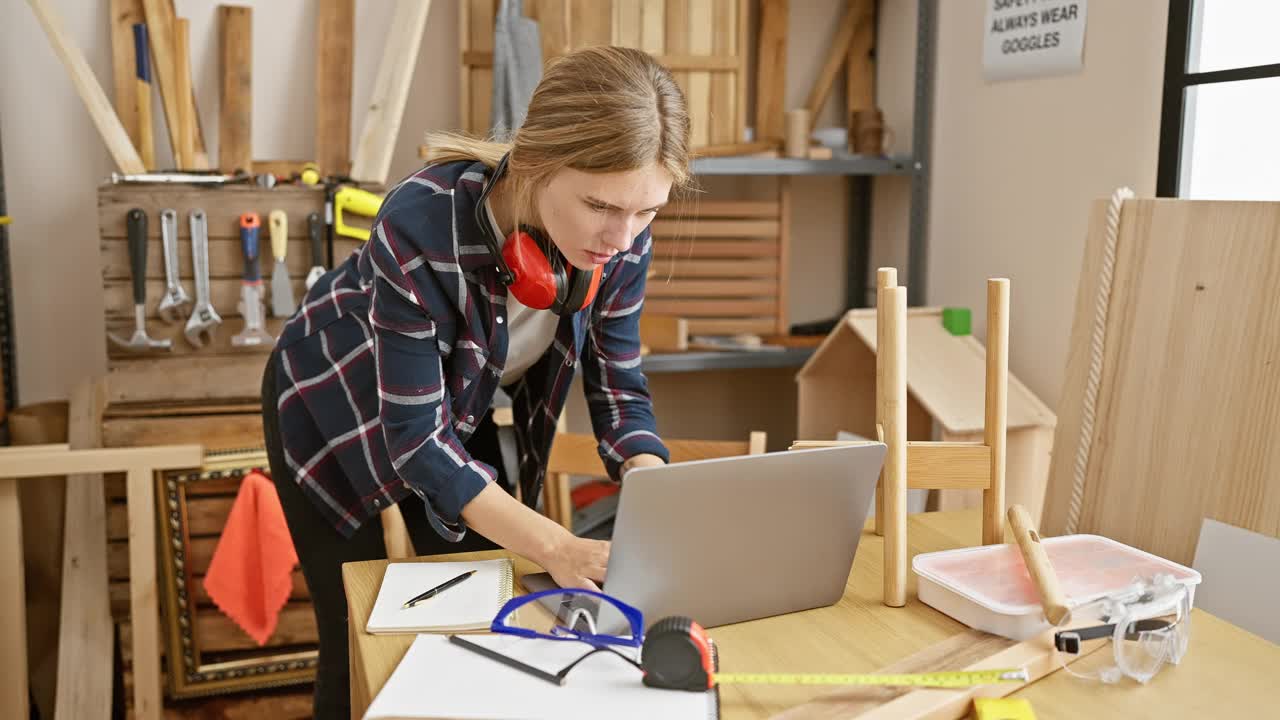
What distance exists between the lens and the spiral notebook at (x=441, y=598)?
1107 mm

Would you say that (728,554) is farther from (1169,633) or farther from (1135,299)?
(1135,299)

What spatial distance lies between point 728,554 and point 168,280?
1.68 metres

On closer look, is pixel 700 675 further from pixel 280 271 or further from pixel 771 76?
pixel 771 76

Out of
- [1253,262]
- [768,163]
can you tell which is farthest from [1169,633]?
[768,163]

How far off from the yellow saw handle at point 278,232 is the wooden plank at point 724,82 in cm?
111

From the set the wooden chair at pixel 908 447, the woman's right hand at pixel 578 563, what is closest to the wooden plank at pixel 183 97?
the woman's right hand at pixel 578 563

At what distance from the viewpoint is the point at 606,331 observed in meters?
1.49

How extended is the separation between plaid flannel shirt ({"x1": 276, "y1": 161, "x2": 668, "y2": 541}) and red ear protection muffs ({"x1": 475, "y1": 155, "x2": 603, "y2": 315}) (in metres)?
0.02

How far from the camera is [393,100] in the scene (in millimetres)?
2525

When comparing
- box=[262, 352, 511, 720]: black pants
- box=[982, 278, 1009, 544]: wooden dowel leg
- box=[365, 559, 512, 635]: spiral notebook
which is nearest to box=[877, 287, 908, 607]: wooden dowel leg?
box=[982, 278, 1009, 544]: wooden dowel leg

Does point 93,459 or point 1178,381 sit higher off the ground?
point 1178,381

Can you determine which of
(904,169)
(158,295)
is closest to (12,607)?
(158,295)

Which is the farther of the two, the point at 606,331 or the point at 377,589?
the point at 606,331

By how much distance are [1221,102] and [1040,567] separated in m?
1.23
